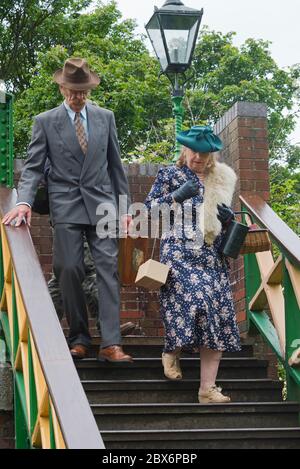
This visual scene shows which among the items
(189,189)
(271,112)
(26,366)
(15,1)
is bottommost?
(26,366)

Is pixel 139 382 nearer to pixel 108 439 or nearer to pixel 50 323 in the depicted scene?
pixel 108 439

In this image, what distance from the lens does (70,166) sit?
22.0 ft

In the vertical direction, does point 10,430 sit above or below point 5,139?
below

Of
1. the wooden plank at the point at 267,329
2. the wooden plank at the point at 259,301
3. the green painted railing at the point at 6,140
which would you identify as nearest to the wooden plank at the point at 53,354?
the green painted railing at the point at 6,140

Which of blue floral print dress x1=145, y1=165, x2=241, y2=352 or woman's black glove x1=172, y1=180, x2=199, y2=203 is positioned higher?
woman's black glove x1=172, y1=180, x2=199, y2=203

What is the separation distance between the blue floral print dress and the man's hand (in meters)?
0.79

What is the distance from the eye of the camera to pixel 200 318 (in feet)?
21.4

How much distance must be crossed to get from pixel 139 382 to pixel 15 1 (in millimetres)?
19671

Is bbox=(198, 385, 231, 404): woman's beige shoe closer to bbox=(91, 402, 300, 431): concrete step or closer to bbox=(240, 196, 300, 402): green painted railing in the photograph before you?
bbox=(91, 402, 300, 431): concrete step

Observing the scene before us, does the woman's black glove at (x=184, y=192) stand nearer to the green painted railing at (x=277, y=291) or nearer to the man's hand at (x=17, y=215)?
the green painted railing at (x=277, y=291)

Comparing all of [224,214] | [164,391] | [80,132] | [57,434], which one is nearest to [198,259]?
[224,214]

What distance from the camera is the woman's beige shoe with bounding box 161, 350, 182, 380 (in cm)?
657

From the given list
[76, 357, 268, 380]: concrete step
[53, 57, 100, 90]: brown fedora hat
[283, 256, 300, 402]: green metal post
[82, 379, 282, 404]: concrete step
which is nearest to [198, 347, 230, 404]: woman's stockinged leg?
[82, 379, 282, 404]: concrete step
